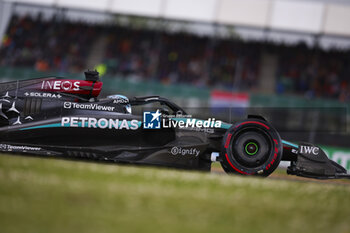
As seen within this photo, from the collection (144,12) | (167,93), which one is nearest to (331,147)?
(167,93)

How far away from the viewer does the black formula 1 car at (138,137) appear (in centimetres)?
664

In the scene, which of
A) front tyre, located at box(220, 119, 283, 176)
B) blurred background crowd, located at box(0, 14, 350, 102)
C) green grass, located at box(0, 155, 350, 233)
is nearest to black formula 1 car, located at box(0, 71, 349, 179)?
front tyre, located at box(220, 119, 283, 176)

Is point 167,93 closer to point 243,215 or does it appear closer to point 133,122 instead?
→ point 133,122

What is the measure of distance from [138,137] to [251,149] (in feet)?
5.16

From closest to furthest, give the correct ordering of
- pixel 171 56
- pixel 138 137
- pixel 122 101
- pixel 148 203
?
1. pixel 148 203
2. pixel 138 137
3. pixel 122 101
4. pixel 171 56

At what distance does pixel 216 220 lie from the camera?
360 cm

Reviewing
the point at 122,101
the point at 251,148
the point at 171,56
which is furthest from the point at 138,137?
the point at 171,56

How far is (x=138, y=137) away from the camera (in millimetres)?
6750

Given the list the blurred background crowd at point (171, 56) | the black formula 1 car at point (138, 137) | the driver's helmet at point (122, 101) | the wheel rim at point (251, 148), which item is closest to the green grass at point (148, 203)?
the black formula 1 car at point (138, 137)

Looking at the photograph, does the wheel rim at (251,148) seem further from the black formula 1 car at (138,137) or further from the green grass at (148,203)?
the green grass at (148,203)

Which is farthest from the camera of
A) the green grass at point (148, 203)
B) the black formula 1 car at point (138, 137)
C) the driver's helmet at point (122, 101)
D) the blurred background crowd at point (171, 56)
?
the blurred background crowd at point (171, 56)

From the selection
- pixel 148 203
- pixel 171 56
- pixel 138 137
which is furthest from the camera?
pixel 171 56

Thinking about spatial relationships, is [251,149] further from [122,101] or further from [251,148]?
[122,101]

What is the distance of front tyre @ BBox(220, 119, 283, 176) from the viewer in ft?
21.9
